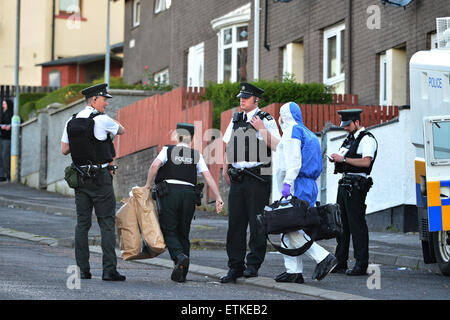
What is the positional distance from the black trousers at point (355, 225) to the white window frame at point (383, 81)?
418 inches

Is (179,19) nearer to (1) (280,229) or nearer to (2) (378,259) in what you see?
(2) (378,259)

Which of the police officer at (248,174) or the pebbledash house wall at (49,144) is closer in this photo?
the police officer at (248,174)

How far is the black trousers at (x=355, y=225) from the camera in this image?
12062 millimetres

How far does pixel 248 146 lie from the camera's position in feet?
36.2

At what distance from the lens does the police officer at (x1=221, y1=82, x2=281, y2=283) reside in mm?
10977

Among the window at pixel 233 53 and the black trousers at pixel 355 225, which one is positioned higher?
the window at pixel 233 53

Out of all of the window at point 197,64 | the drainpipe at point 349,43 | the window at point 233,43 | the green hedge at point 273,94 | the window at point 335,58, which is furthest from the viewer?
the window at point 197,64

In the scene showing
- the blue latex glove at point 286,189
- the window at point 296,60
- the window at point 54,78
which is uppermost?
the window at point 54,78

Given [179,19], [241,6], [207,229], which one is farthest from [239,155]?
[179,19]

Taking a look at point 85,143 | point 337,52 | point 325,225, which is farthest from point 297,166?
point 337,52

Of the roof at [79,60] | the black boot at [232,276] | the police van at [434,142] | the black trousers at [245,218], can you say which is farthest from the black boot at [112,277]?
the roof at [79,60]

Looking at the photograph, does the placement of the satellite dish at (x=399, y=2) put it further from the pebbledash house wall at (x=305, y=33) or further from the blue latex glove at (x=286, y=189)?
the blue latex glove at (x=286, y=189)

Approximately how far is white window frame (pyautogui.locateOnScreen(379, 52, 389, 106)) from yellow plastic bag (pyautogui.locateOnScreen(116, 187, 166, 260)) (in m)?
12.2
